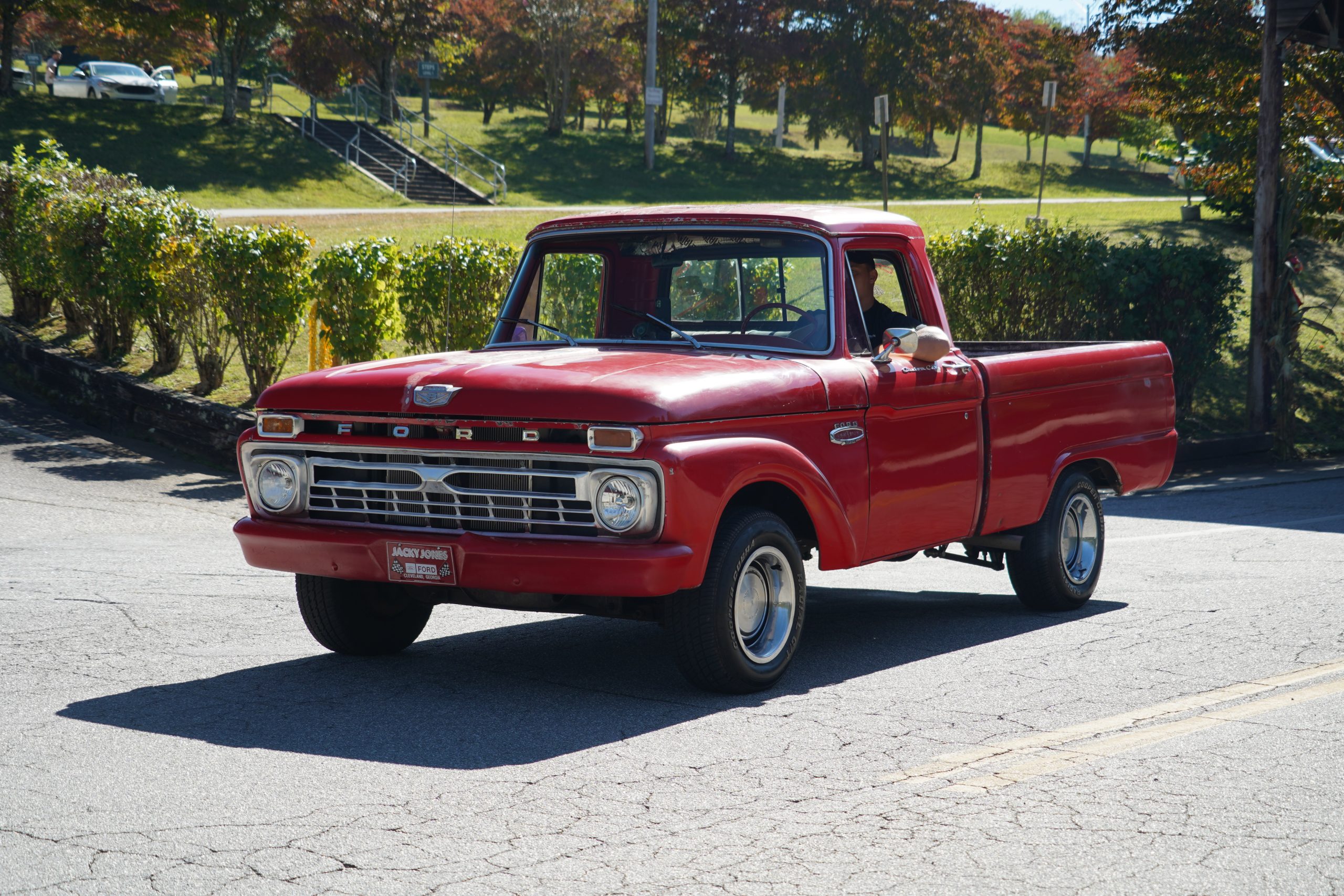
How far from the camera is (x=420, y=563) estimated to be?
5.68 metres

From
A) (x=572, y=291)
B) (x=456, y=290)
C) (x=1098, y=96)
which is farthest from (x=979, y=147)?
(x=572, y=291)

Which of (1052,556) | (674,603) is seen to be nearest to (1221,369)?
(1052,556)

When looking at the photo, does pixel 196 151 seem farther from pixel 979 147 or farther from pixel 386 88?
pixel 979 147

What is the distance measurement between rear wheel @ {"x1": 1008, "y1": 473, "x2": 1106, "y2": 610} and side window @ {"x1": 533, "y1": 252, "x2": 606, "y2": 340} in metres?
2.67

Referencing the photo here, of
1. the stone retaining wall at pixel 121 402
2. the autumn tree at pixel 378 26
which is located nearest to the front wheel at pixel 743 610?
the stone retaining wall at pixel 121 402

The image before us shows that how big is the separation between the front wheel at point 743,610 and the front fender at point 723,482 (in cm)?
11

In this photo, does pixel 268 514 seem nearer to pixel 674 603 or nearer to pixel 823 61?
pixel 674 603

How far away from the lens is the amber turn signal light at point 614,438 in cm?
538

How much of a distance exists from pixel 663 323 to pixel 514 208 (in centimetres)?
2850

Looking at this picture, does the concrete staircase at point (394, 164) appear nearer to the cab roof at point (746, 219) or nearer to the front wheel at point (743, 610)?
the cab roof at point (746, 219)

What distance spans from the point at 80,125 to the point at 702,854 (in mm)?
39627

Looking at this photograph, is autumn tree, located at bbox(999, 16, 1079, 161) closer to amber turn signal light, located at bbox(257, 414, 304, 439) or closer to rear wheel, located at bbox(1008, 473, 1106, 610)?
rear wheel, located at bbox(1008, 473, 1106, 610)

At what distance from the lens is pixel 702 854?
417 cm

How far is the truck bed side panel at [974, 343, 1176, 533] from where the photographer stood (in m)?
7.47
